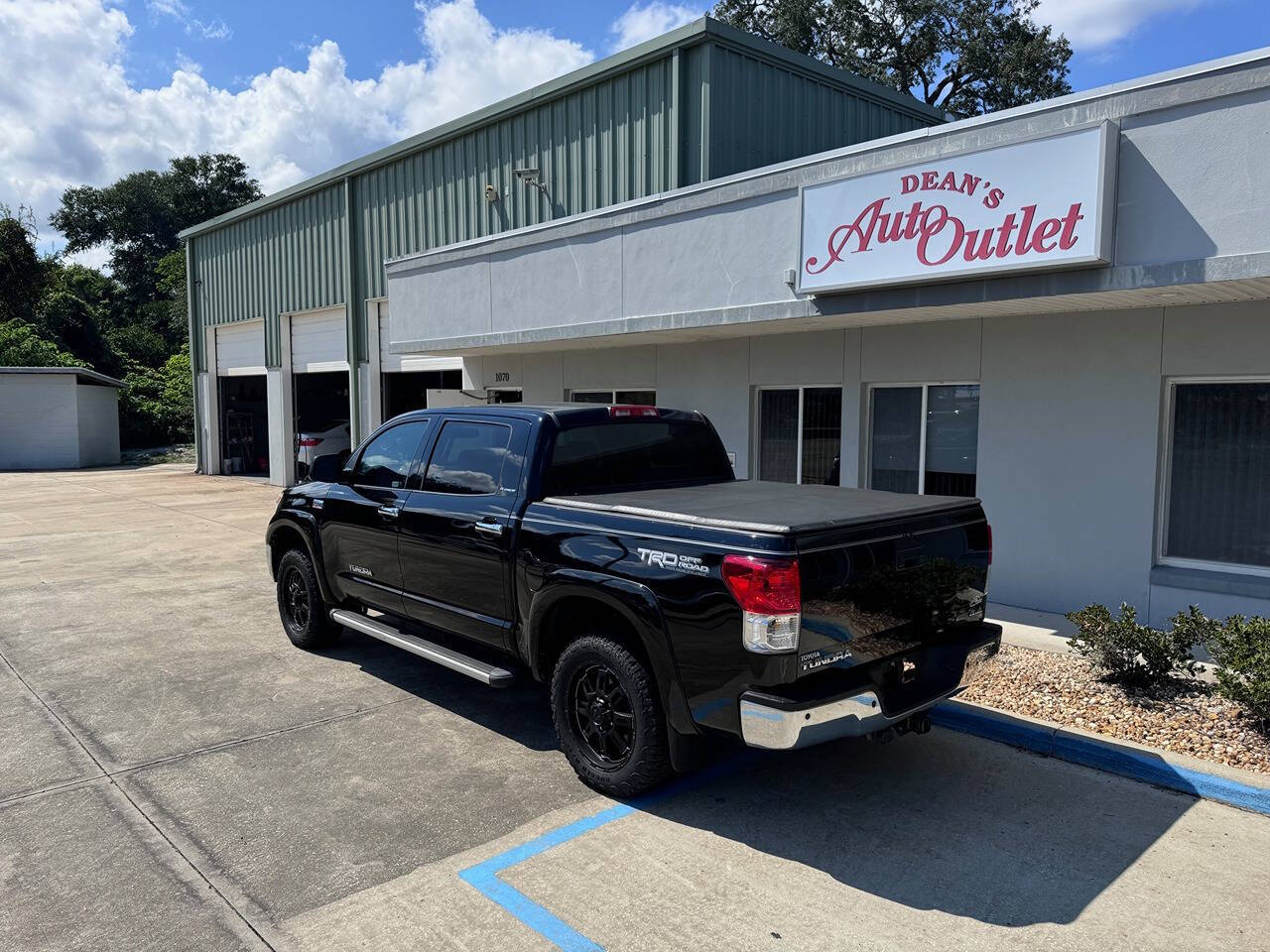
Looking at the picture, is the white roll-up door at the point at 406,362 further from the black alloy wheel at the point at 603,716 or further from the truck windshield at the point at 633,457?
the black alloy wheel at the point at 603,716

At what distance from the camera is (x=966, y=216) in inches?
272

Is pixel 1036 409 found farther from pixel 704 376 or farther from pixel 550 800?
pixel 550 800

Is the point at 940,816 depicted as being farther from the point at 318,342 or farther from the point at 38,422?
the point at 38,422

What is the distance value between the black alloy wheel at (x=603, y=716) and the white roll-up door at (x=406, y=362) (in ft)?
41.6

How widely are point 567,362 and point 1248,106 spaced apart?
9047 mm

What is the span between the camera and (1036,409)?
26.9 feet

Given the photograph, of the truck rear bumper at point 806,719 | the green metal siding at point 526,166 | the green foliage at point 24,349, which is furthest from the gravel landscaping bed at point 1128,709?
the green foliage at point 24,349

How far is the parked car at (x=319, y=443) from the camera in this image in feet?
70.8

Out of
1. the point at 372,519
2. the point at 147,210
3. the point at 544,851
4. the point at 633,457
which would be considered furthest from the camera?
the point at 147,210

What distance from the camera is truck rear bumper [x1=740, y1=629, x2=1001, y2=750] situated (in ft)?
12.4

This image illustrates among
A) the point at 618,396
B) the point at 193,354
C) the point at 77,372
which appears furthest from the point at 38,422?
the point at 618,396

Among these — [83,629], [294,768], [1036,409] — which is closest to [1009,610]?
[1036,409]

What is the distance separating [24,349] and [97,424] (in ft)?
24.2

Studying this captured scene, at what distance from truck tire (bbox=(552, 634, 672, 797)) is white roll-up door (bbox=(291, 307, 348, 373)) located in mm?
17227
